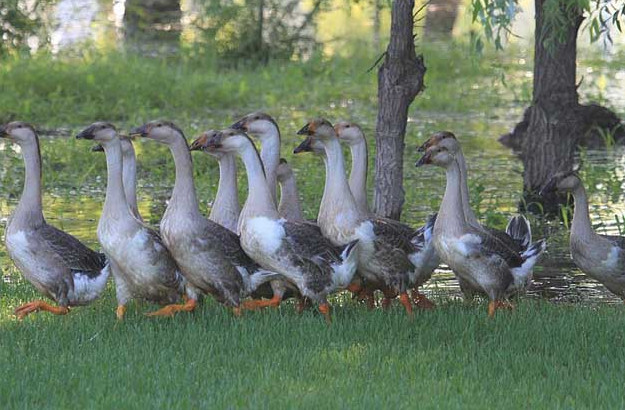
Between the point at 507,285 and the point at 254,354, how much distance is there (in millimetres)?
2189

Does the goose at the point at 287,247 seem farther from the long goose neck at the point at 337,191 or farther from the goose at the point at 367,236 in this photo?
the long goose neck at the point at 337,191

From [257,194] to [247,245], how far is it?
336mm

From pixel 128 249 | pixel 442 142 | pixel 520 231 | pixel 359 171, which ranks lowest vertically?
pixel 520 231

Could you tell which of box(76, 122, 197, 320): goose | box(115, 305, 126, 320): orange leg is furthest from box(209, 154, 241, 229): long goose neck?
box(115, 305, 126, 320): orange leg

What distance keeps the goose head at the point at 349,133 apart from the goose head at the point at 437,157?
0.71m

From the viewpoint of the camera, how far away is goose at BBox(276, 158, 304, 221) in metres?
9.52

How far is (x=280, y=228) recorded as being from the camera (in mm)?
8344

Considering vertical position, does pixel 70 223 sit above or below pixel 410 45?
below

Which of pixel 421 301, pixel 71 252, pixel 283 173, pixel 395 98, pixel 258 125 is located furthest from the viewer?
pixel 395 98

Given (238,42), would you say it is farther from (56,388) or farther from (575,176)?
(56,388)

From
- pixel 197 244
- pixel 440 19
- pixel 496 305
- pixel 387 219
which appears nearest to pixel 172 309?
pixel 197 244

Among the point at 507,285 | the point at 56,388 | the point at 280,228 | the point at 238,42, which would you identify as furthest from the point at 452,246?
the point at 238,42

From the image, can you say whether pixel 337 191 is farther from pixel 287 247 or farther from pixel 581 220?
pixel 581 220

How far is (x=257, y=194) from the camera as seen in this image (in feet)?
27.5
